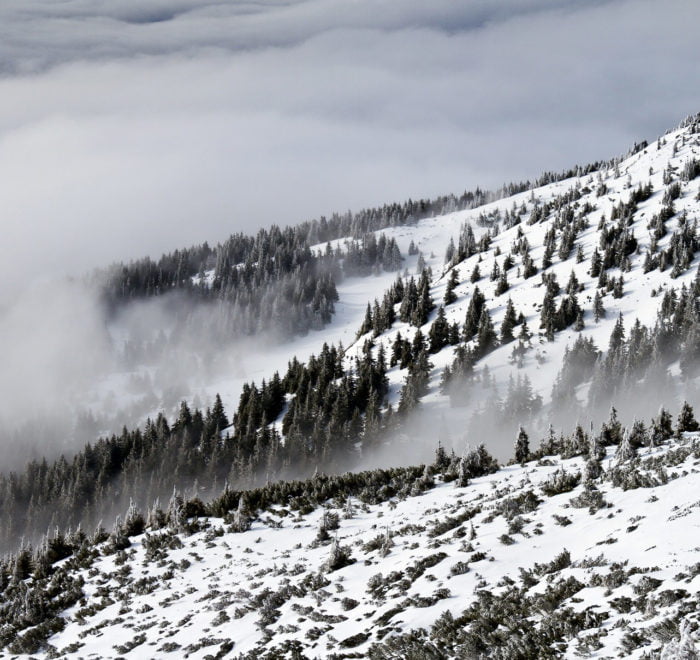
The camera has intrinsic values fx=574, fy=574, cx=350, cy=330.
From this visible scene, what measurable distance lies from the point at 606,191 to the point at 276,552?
16390 cm

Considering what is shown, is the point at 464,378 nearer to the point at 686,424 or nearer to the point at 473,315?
the point at 473,315

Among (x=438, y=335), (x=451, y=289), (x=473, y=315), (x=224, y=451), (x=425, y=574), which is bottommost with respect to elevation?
(x=224, y=451)

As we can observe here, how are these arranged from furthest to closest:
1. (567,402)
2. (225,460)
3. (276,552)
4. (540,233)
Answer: (540,233), (225,460), (567,402), (276,552)

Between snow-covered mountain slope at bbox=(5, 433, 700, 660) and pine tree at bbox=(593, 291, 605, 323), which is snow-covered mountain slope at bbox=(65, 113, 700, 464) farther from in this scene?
snow-covered mountain slope at bbox=(5, 433, 700, 660)

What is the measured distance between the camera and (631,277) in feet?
357

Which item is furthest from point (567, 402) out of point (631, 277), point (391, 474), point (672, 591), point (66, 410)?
point (66, 410)

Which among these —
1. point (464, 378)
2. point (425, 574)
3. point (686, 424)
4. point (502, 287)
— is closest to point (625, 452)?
point (686, 424)

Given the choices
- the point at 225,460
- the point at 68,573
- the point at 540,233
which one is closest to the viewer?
the point at 68,573

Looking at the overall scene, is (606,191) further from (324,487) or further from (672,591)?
(672,591)

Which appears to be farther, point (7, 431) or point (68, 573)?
point (7, 431)

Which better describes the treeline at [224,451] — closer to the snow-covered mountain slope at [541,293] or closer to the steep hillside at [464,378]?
the steep hillside at [464,378]

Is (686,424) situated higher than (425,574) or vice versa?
(425,574)

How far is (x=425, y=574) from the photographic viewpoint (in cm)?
2044

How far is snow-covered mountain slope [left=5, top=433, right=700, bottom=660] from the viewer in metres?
14.0
